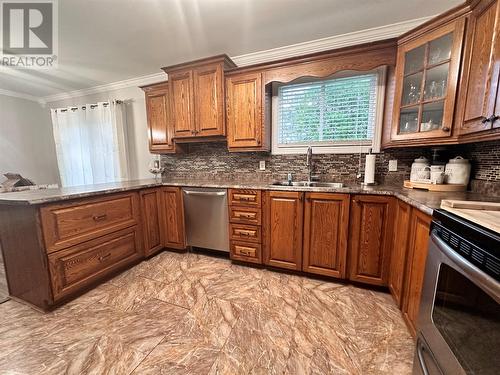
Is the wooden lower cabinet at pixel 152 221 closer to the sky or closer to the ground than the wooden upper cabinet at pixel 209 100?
closer to the ground

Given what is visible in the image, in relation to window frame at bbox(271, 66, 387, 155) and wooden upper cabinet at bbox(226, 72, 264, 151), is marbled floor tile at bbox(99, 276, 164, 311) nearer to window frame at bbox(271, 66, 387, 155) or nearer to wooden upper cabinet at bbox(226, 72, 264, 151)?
wooden upper cabinet at bbox(226, 72, 264, 151)

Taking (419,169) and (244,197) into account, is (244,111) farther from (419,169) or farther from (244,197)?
(419,169)

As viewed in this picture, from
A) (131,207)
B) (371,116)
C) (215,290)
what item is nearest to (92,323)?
(215,290)

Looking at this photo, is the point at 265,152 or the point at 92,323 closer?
the point at 92,323

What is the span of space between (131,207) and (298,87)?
2.35 metres

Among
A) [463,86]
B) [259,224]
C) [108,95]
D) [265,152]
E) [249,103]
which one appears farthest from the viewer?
[108,95]

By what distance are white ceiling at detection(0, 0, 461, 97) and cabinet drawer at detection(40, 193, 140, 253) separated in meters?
1.65

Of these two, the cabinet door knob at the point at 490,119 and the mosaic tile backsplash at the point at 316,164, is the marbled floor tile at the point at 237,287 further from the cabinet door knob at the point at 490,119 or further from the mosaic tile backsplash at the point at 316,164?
the cabinet door knob at the point at 490,119

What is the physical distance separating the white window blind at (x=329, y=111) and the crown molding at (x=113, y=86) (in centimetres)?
198

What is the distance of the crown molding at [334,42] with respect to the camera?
2.02 metres

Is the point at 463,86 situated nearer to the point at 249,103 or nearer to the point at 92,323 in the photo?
the point at 249,103

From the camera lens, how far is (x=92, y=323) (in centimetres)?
151

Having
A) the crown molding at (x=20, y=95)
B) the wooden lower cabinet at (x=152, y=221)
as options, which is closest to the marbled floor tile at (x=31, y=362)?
the wooden lower cabinet at (x=152, y=221)

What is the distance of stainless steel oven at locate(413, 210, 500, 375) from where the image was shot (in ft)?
1.97
